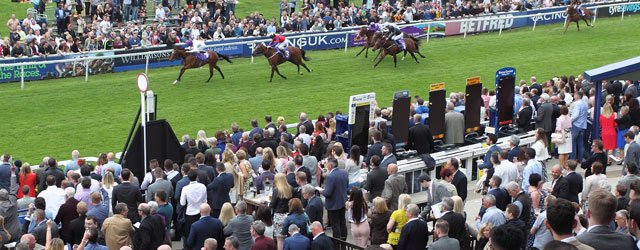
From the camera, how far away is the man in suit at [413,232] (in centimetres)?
1125

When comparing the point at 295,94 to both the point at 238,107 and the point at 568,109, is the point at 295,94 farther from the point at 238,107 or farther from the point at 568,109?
the point at 568,109

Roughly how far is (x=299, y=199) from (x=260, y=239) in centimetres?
150

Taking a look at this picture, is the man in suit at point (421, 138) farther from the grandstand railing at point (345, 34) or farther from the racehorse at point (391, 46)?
the grandstand railing at point (345, 34)

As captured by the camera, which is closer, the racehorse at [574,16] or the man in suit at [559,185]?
the man in suit at [559,185]

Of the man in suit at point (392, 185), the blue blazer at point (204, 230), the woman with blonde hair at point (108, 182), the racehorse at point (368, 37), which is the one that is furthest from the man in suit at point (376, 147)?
the racehorse at point (368, 37)

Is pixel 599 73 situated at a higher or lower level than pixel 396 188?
higher

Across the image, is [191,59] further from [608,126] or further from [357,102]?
[608,126]

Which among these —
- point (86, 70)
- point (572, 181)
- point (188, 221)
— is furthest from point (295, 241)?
point (86, 70)

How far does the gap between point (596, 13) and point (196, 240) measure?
2907cm

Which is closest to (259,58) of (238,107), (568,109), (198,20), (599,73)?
(198,20)

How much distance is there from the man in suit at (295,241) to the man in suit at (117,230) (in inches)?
75.2

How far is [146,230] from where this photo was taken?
11.8 metres

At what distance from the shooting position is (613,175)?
17.7 meters

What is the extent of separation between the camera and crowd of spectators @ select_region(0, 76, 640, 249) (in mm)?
11117
